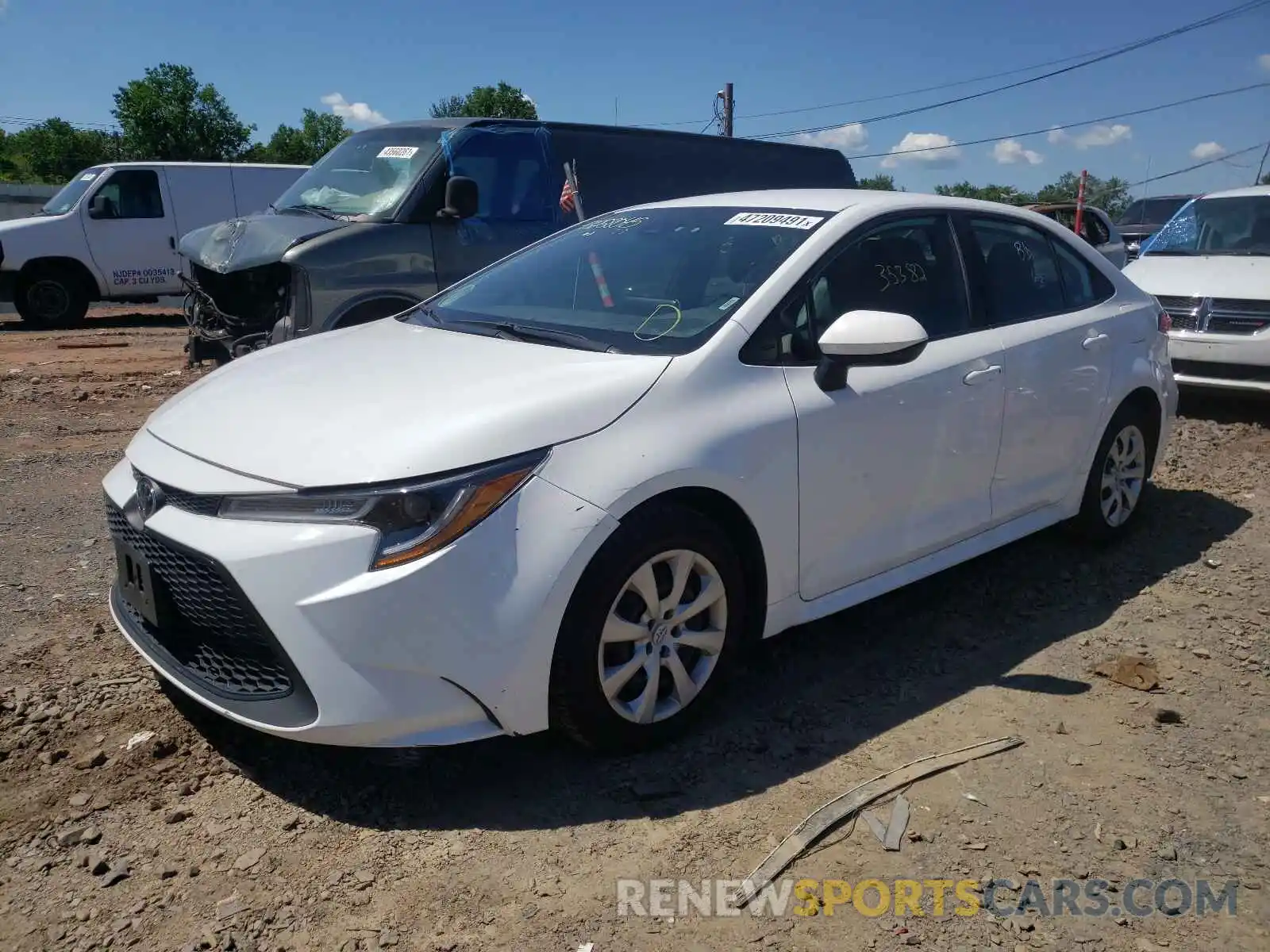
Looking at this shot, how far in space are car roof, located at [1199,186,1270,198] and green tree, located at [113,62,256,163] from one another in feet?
147

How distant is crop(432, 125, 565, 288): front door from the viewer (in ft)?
22.7

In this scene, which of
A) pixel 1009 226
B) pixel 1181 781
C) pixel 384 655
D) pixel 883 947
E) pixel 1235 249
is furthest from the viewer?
pixel 1235 249

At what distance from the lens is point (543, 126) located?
7598 mm


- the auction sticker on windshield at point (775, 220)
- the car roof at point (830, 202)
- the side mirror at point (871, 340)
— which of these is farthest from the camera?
the car roof at point (830, 202)

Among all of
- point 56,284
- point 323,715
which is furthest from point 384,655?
point 56,284

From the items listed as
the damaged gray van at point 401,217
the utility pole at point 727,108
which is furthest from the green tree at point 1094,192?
the damaged gray van at point 401,217

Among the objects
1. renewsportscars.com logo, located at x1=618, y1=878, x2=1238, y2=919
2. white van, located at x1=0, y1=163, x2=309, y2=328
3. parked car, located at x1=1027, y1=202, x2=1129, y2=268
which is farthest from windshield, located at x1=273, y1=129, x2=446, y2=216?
parked car, located at x1=1027, y1=202, x2=1129, y2=268

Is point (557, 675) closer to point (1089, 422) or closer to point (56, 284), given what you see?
point (1089, 422)

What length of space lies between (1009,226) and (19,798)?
415cm

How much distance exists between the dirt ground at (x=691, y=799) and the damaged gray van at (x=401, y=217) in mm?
2669

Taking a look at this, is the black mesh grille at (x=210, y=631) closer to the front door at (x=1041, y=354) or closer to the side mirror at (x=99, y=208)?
the front door at (x=1041, y=354)

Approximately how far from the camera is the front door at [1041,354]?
165 inches

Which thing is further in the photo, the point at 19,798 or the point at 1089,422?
the point at 1089,422

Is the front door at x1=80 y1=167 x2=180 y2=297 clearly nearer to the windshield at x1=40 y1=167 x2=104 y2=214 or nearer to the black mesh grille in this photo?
the windshield at x1=40 y1=167 x2=104 y2=214
